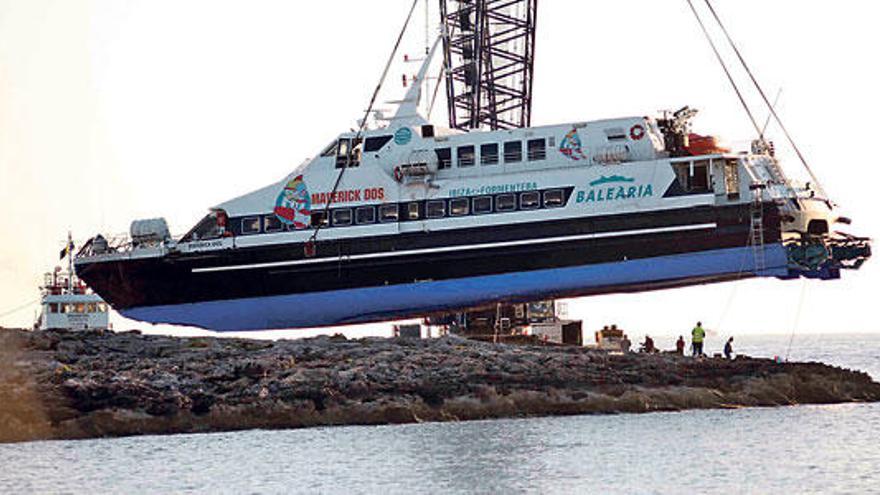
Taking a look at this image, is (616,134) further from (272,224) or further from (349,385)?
(349,385)

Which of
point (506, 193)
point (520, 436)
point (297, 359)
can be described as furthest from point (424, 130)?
point (520, 436)

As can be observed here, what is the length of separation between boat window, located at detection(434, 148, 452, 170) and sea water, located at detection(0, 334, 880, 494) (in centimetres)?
1708

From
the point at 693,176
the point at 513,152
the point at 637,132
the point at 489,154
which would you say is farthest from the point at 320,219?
the point at 693,176

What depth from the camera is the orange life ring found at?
62.3 metres

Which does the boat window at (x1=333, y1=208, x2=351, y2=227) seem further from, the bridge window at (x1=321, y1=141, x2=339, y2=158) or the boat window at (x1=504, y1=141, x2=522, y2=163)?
the boat window at (x1=504, y1=141, x2=522, y2=163)

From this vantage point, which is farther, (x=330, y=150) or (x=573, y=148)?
(x=330, y=150)

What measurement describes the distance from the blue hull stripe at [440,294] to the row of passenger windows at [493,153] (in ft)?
16.8

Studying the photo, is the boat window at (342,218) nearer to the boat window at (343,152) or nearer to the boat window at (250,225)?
the boat window at (343,152)

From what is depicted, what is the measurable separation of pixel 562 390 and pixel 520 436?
18.2 ft

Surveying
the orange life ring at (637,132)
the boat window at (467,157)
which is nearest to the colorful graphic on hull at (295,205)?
the boat window at (467,157)

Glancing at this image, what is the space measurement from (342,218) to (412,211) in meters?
3.32

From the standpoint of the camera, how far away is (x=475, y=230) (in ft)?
205

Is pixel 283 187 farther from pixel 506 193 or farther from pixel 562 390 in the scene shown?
pixel 562 390

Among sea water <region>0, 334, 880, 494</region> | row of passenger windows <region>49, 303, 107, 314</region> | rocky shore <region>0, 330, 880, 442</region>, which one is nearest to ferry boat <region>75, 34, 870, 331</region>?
rocky shore <region>0, 330, 880, 442</region>
